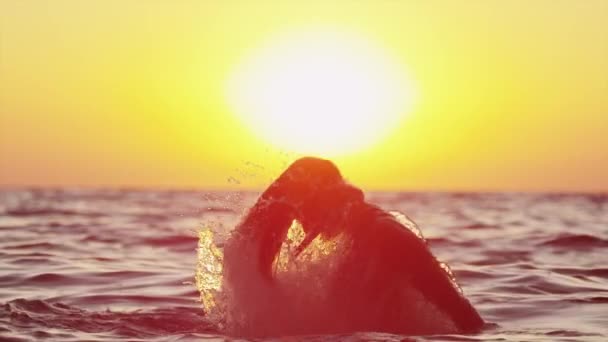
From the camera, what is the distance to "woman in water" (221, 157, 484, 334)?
25.4ft

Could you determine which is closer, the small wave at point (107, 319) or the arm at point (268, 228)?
the arm at point (268, 228)

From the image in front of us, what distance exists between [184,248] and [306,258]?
1062 cm

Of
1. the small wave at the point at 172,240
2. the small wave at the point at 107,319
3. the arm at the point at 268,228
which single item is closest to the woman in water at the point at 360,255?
the arm at the point at 268,228

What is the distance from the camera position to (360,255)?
778cm

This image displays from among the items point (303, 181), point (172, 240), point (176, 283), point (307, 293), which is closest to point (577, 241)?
point (172, 240)

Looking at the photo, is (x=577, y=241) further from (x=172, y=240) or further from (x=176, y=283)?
(x=176, y=283)

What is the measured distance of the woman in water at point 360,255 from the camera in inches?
304

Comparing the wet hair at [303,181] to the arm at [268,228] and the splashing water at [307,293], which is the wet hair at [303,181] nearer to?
the arm at [268,228]

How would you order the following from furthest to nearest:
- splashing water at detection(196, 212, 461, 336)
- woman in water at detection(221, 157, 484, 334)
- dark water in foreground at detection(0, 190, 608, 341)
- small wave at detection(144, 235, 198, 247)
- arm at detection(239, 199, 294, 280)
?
small wave at detection(144, 235, 198, 247)
dark water in foreground at detection(0, 190, 608, 341)
arm at detection(239, 199, 294, 280)
splashing water at detection(196, 212, 461, 336)
woman in water at detection(221, 157, 484, 334)

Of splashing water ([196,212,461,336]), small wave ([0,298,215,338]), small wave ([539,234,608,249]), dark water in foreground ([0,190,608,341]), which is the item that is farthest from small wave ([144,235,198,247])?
splashing water ([196,212,461,336])

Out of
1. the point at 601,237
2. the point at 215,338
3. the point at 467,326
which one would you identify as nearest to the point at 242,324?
the point at 215,338

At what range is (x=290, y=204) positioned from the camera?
802 cm

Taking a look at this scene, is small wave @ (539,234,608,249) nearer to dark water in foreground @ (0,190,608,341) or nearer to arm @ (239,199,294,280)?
dark water in foreground @ (0,190,608,341)

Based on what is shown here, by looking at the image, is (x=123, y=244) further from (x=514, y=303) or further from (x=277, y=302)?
(x=277, y=302)
